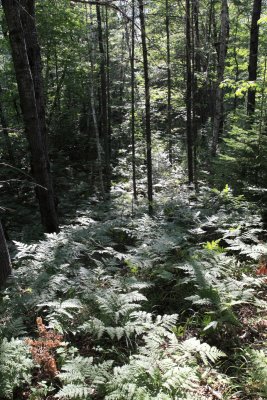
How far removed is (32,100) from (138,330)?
4732 millimetres

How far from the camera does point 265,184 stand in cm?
777

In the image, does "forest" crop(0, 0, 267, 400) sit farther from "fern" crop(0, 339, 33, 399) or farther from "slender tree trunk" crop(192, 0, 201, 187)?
"slender tree trunk" crop(192, 0, 201, 187)

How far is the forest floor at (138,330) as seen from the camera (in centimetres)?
283

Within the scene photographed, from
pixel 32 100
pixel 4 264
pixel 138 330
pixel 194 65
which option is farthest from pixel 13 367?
pixel 194 65

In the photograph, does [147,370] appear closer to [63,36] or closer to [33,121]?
[33,121]

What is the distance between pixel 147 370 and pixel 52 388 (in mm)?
840

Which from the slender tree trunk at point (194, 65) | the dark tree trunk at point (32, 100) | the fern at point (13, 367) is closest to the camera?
the fern at point (13, 367)

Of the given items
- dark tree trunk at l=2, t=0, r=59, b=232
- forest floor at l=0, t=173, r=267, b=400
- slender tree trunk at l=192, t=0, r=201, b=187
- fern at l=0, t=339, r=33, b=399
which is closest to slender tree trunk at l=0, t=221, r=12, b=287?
forest floor at l=0, t=173, r=267, b=400

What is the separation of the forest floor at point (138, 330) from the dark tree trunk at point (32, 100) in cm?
151

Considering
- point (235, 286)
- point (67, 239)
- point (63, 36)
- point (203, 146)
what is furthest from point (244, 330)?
point (203, 146)

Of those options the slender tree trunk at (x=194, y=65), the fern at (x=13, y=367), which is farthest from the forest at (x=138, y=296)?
the slender tree trunk at (x=194, y=65)

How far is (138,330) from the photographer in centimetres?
331

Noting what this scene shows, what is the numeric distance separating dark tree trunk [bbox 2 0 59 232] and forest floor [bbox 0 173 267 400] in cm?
151

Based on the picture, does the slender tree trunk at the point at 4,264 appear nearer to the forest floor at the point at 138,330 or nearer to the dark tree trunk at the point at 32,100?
the forest floor at the point at 138,330
